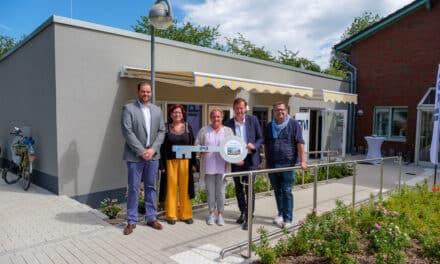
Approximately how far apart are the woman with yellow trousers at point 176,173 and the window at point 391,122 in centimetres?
1286

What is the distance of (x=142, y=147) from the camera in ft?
13.9

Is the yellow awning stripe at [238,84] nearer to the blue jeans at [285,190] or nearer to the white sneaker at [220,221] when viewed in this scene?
the blue jeans at [285,190]

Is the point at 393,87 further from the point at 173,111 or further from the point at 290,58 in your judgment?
the point at 290,58

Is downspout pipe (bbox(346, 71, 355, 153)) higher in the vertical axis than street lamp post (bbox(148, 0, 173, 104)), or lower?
lower

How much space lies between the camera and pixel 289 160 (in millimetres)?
4598

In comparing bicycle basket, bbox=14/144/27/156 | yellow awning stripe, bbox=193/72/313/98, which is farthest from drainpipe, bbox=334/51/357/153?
bicycle basket, bbox=14/144/27/156

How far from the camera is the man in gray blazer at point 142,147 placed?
4.24 m

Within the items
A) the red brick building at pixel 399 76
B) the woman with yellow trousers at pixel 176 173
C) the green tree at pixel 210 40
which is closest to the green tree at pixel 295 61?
the green tree at pixel 210 40

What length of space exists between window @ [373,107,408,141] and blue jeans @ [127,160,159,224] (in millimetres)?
13399

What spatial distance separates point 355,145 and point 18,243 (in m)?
15.6

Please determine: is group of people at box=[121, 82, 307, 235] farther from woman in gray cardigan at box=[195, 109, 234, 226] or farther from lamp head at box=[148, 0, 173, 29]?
lamp head at box=[148, 0, 173, 29]

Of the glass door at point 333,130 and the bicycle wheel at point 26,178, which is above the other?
the glass door at point 333,130

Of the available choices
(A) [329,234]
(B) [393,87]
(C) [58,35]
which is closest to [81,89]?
(C) [58,35]

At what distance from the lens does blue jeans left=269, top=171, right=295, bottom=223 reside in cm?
455
